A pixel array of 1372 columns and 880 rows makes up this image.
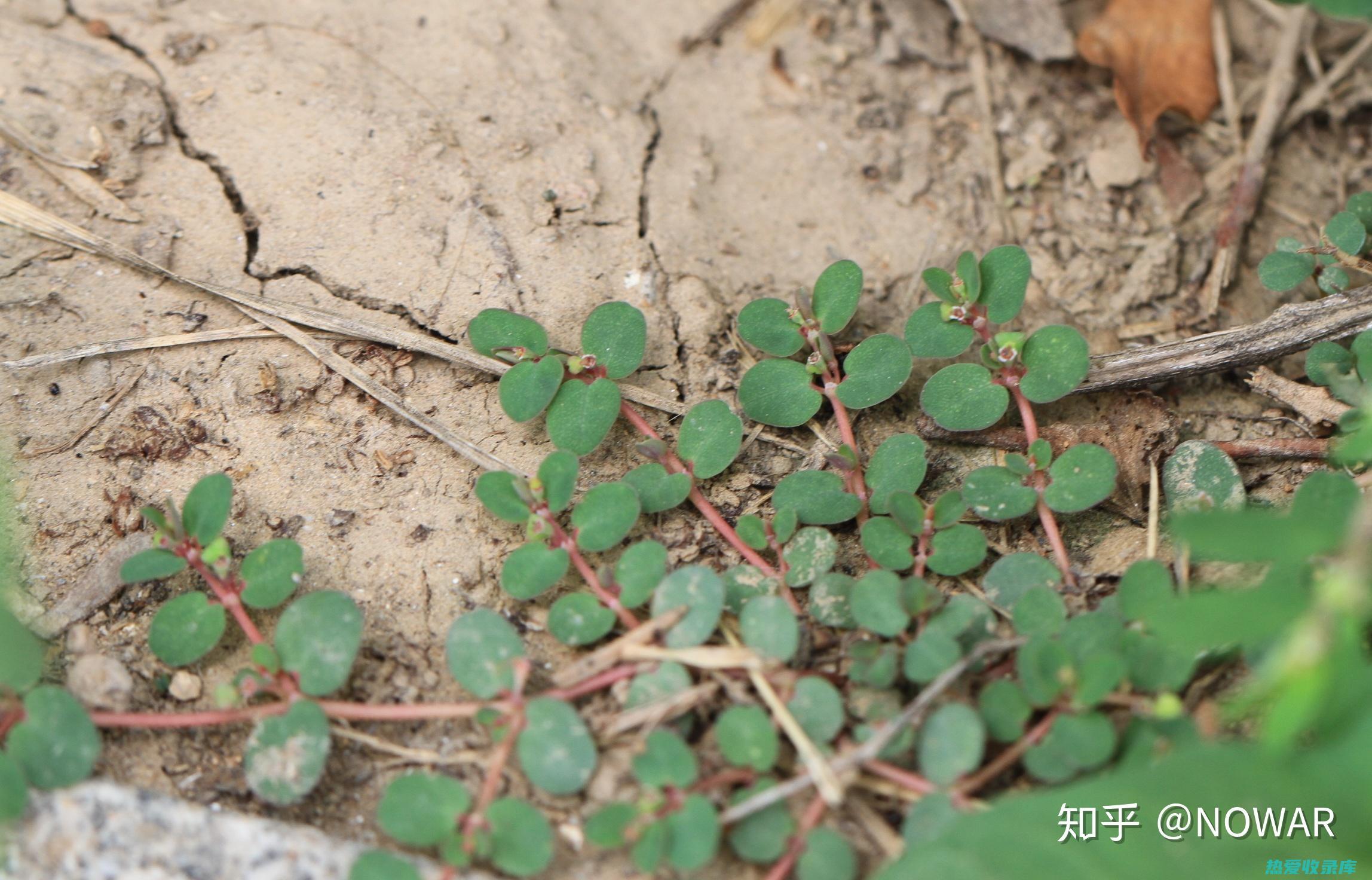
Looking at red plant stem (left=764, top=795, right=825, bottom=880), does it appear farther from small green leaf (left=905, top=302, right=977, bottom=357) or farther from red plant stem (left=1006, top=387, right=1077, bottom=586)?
small green leaf (left=905, top=302, right=977, bottom=357)

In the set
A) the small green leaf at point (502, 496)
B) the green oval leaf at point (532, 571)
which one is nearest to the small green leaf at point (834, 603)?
the green oval leaf at point (532, 571)

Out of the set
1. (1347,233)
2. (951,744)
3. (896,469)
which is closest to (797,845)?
(951,744)

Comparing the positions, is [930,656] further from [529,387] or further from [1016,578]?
[529,387]

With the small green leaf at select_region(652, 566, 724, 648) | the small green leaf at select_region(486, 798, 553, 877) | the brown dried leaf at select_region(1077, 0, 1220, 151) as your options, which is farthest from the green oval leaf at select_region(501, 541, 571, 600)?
the brown dried leaf at select_region(1077, 0, 1220, 151)

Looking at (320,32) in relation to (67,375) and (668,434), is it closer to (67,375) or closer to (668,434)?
(67,375)

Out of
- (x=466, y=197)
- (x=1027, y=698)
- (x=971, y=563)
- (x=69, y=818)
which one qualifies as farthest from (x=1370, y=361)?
(x=69, y=818)

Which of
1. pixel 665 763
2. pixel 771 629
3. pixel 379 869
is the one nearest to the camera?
pixel 379 869
